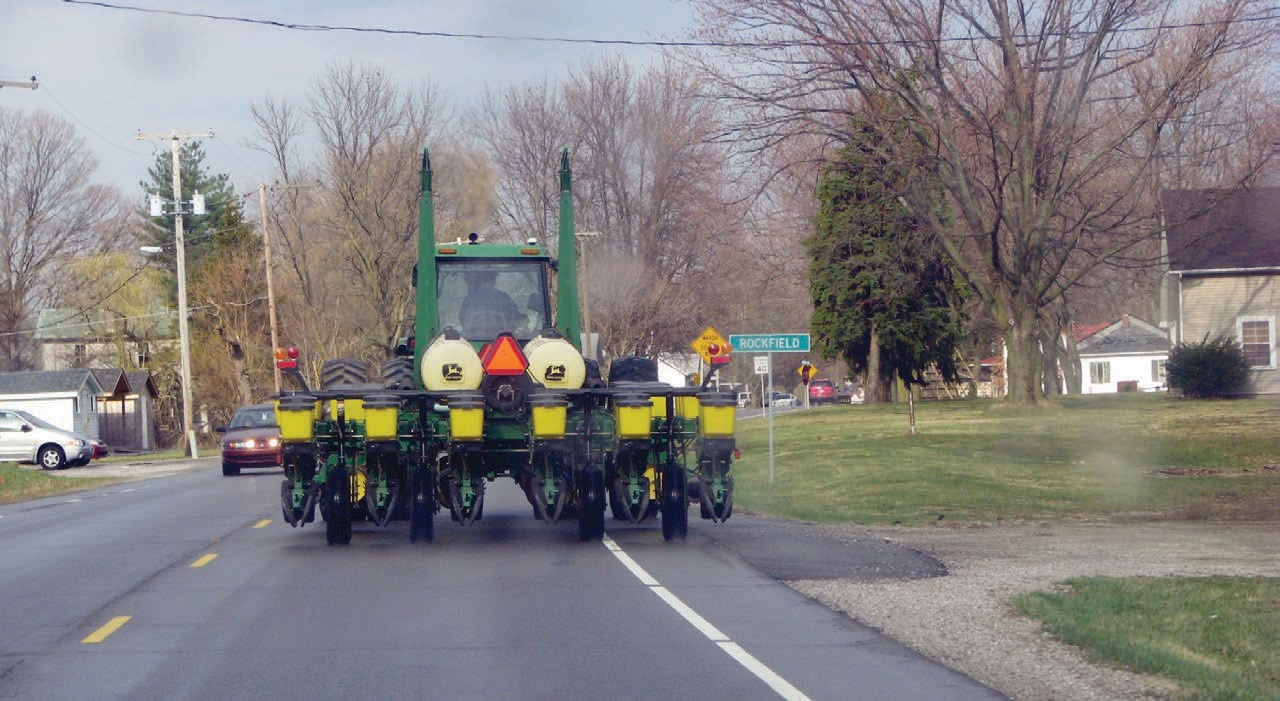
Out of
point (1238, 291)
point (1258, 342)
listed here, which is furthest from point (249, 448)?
point (1258, 342)

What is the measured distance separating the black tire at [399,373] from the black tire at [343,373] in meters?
0.49

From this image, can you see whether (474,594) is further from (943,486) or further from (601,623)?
(943,486)

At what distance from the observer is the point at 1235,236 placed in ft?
155

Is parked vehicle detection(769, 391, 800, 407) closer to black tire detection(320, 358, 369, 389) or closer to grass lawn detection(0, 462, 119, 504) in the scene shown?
grass lawn detection(0, 462, 119, 504)

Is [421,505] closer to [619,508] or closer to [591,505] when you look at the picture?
[591,505]

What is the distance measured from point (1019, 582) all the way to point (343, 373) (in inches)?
347

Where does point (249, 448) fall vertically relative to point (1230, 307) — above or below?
below

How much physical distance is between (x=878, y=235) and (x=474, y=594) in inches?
1754

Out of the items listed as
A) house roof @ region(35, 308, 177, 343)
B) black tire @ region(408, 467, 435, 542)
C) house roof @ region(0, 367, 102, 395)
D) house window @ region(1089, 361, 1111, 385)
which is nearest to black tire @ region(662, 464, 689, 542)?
black tire @ region(408, 467, 435, 542)

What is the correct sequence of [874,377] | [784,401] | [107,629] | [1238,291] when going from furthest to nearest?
1. [784,401]
2. [874,377]
3. [1238,291]
4. [107,629]

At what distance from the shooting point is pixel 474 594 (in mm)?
11992

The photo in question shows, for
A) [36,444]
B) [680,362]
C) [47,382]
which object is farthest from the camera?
[680,362]

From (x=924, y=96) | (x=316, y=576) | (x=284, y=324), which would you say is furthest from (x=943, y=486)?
(x=284, y=324)

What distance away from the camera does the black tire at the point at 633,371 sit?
17609mm
